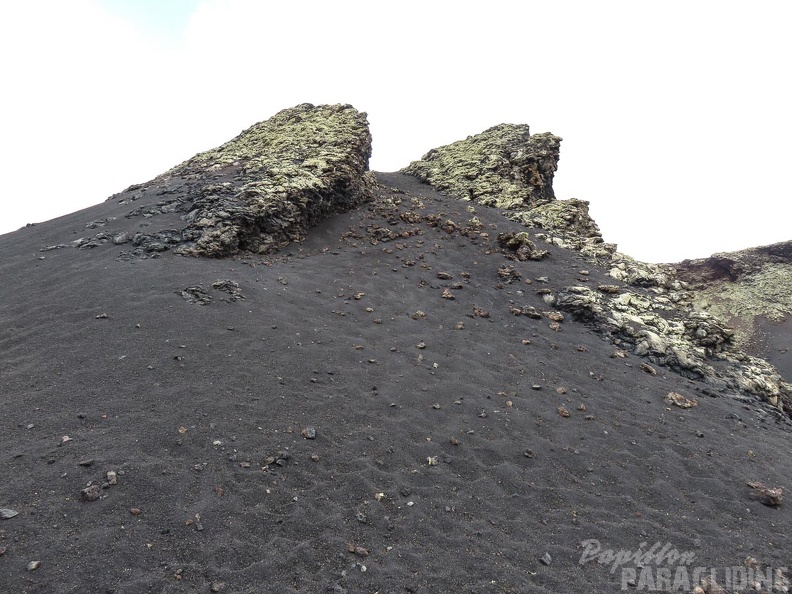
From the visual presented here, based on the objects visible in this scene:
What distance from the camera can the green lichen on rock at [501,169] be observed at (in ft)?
72.6

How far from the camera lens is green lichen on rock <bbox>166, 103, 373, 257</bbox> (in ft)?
45.7

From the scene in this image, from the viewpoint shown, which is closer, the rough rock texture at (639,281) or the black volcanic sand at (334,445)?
the black volcanic sand at (334,445)

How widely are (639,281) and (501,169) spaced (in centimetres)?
1081

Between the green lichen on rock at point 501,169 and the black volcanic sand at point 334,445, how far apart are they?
39.0ft

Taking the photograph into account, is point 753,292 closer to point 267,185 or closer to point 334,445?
point 267,185

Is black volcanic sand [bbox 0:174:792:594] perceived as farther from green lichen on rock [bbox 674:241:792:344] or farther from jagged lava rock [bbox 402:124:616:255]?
green lichen on rock [bbox 674:241:792:344]

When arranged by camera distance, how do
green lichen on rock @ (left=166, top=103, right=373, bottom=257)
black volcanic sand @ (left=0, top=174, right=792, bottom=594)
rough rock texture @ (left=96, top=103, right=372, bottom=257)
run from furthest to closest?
1. green lichen on rock @ (left=166, top=103, right=373, bottom=257)
2. rough rock texture @ (left=96, top=103, right=372, bottom=257)
3. black volcanic sand @ (left=0, top=174, right=792, bottom=594)

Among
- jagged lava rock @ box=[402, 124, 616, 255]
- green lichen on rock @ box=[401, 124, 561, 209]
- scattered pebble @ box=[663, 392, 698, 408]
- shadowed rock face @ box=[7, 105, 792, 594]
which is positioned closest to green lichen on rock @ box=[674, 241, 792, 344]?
jagged lava rock @ box=[402, 124, 616, 255]

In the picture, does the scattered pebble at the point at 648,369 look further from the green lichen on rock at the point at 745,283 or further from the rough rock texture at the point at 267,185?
the green lichen on rock at the point at 745,283

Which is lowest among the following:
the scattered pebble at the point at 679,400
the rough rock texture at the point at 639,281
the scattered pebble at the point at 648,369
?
the scattered pebble at the point at 679,400

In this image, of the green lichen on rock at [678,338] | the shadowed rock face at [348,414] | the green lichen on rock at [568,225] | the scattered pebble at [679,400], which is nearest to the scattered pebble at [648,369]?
the shadowed rock face at [348,414]

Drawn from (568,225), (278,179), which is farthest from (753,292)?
(278,179)

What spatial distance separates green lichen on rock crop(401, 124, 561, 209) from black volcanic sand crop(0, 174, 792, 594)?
39.0 feet

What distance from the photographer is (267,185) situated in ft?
51.6
